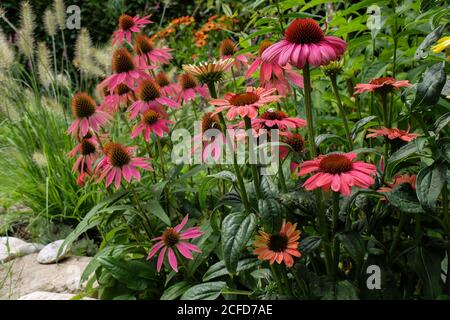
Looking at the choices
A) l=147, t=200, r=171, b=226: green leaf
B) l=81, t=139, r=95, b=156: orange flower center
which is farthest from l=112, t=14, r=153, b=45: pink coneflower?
l=147, t=200, r=171, b=226: green leaf

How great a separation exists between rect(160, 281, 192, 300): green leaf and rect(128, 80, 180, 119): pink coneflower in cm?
50

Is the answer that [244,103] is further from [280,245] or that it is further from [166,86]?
[166,86]

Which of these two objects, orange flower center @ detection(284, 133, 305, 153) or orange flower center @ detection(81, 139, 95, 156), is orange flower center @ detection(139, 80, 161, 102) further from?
orange flower center @ detection(284, 133, 305, 153)

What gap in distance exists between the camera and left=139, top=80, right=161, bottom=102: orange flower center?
1.70m

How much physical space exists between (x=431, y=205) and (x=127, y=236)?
3.48ft

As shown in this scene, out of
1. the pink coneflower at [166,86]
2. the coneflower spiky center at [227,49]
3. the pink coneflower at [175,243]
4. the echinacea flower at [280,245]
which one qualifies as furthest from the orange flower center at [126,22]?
the echinacea flower at [280,245]

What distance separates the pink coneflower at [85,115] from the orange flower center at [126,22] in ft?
1.19

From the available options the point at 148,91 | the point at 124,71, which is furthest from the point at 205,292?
the point at 124,71

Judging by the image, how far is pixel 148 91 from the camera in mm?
1701

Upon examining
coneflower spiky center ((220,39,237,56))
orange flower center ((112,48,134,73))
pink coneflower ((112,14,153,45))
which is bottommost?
orange flower center ((112,48,134,73))

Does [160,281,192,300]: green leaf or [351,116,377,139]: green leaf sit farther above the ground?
[351,116,377,139]: green leaf

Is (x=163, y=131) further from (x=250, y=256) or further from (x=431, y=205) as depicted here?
(x=431, y=205)

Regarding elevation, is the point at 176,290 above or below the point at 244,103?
below

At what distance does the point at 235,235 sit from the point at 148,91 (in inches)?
26.6
